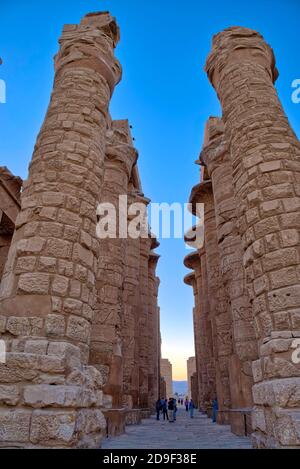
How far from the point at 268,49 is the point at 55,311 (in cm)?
732

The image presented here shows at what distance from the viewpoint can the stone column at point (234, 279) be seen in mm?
7988

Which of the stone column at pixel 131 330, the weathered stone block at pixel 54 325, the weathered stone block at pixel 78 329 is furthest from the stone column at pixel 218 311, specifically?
the weathered stone block at pixel 54 325

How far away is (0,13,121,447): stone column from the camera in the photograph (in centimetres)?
340

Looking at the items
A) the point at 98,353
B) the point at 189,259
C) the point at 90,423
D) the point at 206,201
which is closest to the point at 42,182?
the point at 90,423

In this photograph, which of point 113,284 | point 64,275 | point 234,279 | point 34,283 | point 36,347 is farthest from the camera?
point 113,284

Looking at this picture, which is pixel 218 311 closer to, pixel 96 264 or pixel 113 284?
pixel 113 284

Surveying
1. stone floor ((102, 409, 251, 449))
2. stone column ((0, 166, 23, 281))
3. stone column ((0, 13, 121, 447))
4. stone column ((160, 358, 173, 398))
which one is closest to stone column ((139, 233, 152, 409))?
stone column ((0, 166, 23, 281))

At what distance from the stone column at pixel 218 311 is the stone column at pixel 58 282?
683 cm

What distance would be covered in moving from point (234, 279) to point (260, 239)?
489cm

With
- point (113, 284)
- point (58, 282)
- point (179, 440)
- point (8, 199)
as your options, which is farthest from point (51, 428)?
point (8, 199)

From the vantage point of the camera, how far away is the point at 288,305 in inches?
158

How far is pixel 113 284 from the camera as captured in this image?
9.80 meters
